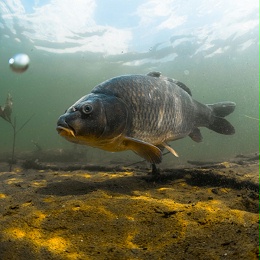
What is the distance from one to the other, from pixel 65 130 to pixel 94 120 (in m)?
0.44

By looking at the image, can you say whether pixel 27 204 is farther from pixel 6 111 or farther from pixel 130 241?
Answer: pixel 6 111

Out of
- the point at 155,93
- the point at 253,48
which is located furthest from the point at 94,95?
the point at 253,48

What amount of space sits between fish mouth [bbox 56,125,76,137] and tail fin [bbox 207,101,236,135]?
390cm

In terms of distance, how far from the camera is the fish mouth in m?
3.09

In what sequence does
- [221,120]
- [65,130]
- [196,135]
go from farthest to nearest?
[221,120] → [196,135] → [65,130]

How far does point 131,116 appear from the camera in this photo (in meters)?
3.84

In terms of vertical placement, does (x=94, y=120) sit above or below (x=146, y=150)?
above

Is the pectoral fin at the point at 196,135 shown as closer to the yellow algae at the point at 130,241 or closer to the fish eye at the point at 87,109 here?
the fish eye at the point at 87,109

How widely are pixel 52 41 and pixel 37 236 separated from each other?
114ft

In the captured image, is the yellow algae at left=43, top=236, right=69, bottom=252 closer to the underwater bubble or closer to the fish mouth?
the fish mouth

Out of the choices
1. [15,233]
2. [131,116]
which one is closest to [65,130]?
[131,116]

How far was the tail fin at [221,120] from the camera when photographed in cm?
588

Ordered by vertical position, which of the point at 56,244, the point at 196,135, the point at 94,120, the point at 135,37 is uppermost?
the point at 135,37

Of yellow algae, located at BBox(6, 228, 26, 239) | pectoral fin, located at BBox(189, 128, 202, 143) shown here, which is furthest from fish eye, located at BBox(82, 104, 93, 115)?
pectoral fin, located at BBox(189, 128, 202, 143)
